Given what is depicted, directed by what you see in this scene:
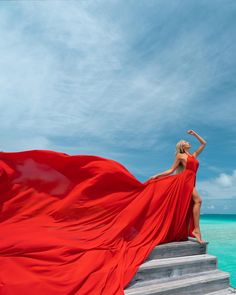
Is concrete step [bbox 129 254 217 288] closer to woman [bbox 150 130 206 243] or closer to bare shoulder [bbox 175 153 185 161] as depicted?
woman [bbox 150 130 206 243]

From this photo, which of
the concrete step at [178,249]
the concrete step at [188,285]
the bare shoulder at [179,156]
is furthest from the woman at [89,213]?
the concrete step at [188,285]

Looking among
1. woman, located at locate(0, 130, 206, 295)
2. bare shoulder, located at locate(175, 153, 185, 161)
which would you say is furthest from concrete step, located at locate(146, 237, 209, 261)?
bare shoulder, located at locate(175, 153, 185, 161)

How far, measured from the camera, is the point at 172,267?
389cm

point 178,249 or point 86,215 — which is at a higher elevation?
point 86,215

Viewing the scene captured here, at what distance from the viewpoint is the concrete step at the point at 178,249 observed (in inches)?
160

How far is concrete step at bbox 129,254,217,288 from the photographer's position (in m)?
3.68

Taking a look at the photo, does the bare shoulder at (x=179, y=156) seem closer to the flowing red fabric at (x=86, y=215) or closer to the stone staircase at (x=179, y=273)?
the flowing red fabric at (x=86, y=215)

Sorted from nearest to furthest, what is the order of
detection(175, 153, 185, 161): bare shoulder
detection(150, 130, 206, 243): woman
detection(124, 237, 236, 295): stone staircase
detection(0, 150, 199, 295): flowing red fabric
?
detection(0, 150, 199, 295): flowing red fabric < detection(124, 237, 236, 295): stone staircase < detection(150, 130, 206, 243): woman < detection(175, 153, 185, 161): bare shoulder

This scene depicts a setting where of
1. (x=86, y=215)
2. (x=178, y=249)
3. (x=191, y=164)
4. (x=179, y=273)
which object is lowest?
(x=179, y=273)

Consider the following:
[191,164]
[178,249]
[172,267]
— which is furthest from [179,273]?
[191,164]

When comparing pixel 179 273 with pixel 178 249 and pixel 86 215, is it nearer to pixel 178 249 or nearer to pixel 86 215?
pixel 178 249

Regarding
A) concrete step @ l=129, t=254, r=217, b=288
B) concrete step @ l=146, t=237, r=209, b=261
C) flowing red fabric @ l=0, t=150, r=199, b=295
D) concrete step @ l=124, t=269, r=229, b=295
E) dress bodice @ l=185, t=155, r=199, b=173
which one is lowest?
concrete step @ l=124, t=269, r=229, b=295

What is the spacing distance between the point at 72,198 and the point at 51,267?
126cm

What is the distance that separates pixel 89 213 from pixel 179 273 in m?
1.61
